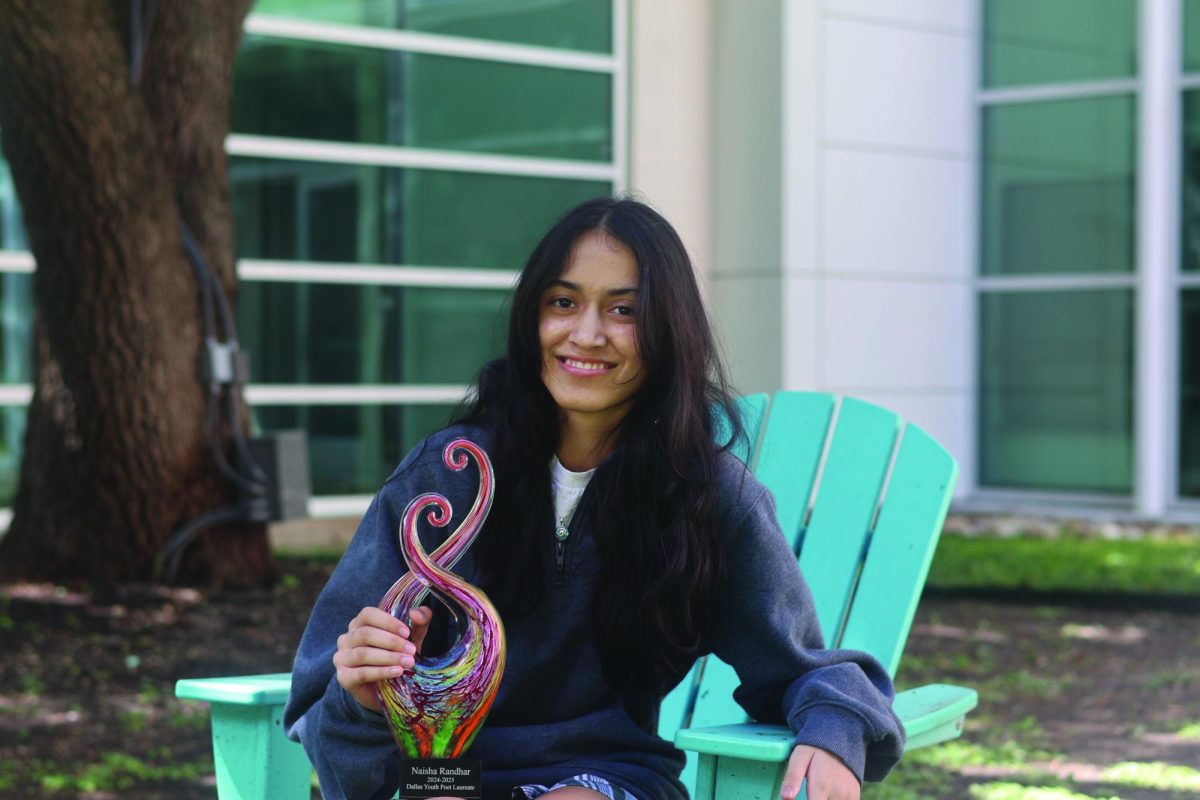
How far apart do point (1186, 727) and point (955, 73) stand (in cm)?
644

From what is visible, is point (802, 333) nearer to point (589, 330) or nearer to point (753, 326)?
point (753, 326)

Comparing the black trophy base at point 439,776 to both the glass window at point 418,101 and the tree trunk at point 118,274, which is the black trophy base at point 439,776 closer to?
the tree trunk at point 118,274

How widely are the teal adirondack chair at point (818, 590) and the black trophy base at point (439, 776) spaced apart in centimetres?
34

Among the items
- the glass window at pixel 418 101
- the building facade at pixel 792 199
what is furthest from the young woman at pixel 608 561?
the glass window at pixel 418 101

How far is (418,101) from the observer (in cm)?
982

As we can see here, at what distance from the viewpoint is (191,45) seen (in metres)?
6.84

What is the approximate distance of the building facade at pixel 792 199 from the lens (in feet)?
31.2

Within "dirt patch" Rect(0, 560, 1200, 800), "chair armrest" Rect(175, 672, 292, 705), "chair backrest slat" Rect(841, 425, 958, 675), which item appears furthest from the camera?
"dirt patch" Rect(0, 560, 1200, 800)

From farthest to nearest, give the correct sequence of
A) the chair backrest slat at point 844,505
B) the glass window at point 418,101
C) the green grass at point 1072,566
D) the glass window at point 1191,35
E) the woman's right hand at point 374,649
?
1. the glass window at point 1191,35
2. the glass window at point 418,101
3. the green grass at point 1072,566
4. the chair backrest slat at point 844,505
5. the woman's right hand at point 374,649

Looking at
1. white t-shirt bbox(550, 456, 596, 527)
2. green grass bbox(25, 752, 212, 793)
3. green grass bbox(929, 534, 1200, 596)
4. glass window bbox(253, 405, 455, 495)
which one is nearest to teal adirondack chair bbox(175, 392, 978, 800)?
white t-shirt bbox(550, 456, 596, 527)

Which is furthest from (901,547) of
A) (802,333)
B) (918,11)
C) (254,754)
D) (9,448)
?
(918,11)

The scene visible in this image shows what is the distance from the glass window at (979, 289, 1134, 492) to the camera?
33.7 ft

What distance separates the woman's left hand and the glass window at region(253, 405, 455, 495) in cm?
720

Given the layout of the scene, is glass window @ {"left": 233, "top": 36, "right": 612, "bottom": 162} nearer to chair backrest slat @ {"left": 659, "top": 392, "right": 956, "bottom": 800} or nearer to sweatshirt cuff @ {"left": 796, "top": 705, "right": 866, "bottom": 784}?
chair backrest slat @ {"left": 659, "top": 392, "right": 956, "bottom": 800}
